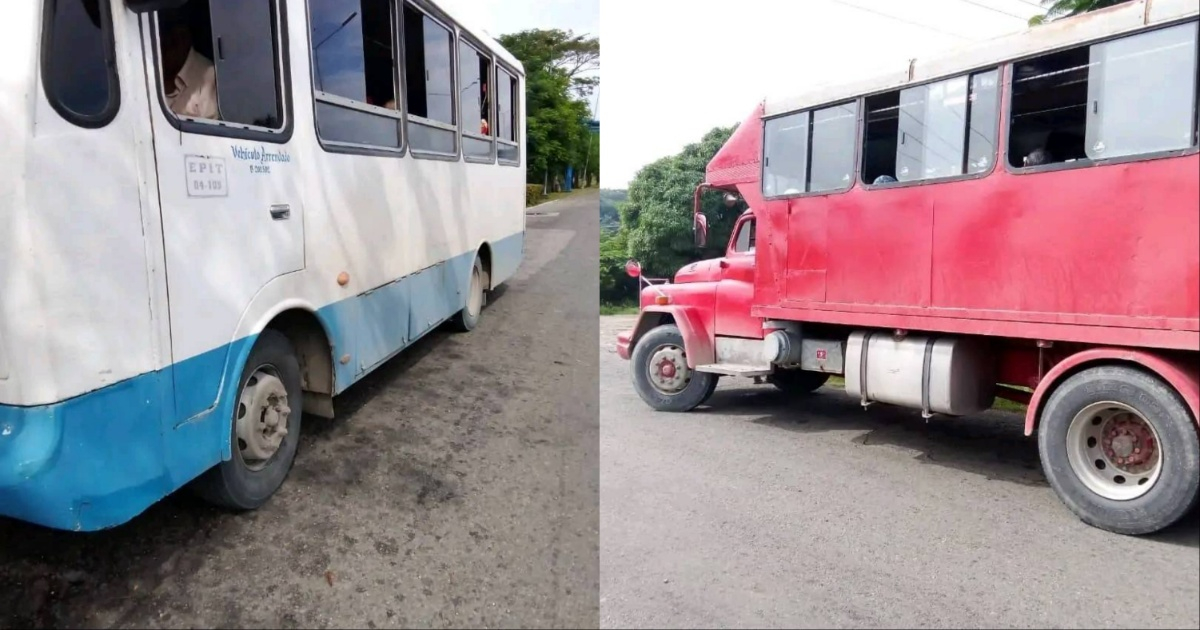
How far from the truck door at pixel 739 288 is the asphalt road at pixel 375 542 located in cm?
131

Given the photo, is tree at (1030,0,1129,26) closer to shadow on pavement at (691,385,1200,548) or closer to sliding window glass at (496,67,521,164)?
shadow on pavement at (691,385,1200,548)

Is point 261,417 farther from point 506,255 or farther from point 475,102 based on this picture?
point 506,255

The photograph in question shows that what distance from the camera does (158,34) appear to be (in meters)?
2.99

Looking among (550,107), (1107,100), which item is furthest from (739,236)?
(550,107)

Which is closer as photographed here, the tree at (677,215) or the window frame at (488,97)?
the tree at (677,215)

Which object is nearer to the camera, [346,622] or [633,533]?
[346,622]

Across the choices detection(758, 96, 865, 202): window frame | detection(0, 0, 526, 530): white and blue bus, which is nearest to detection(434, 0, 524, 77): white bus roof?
detection(0, 0, 526, 530): white and blue bus

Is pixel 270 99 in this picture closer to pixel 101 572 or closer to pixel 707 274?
pixel 101 572

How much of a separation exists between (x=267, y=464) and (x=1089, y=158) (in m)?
4.09

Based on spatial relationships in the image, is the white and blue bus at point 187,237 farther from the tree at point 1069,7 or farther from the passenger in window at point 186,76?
the tree at point 1069,7

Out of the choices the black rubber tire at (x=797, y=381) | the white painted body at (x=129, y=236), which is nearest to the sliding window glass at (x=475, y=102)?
the white painted body at (x=129, y=236)

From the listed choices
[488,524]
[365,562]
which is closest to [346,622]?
[365,562]

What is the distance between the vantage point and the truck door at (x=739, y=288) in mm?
5793

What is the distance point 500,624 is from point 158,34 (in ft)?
8.30
